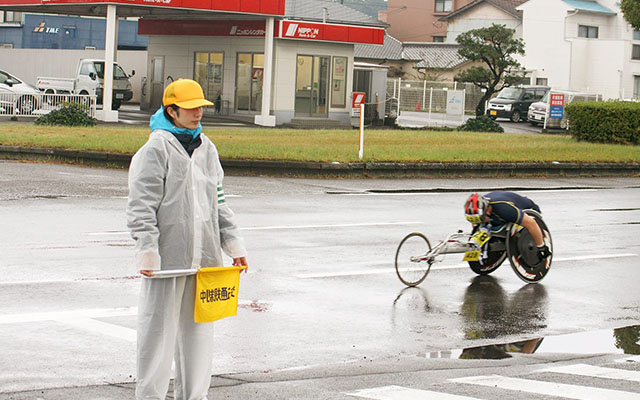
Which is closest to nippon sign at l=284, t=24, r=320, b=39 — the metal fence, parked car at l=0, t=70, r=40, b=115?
parked car at l=0, t=70, r=40, b=115

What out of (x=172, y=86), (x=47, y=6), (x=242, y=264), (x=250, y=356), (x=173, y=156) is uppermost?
(x=47, y=6)

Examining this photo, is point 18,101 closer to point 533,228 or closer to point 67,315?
point 533,228

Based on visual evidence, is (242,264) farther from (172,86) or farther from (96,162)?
(96,162)

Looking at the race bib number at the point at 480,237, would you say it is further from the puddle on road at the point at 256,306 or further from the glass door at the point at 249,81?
the glass door at the point at 249,81

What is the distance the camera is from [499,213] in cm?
1041

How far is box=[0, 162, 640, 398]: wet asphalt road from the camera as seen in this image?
7.16 meters

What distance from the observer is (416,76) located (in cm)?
7419

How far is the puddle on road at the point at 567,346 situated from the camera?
763cm

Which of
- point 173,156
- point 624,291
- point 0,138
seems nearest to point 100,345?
point 173,156

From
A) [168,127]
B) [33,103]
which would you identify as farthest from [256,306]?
[33,103]

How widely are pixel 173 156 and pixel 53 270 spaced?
4.87 m

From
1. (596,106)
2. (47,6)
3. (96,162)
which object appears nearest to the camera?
(96,162)

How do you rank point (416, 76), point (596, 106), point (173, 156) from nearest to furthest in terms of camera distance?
point (173, 156), point (596, 106), point (416, 76)

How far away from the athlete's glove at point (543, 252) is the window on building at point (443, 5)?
79.2 meters
